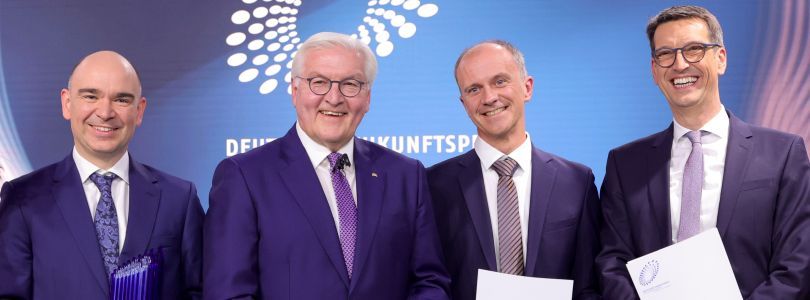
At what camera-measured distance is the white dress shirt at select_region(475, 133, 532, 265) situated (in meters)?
3.18

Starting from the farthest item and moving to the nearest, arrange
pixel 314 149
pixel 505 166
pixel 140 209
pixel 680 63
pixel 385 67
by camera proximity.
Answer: pixel 385 67, pixel 505 166, pixel 680 63, pixel 140 209, pixel 314 149

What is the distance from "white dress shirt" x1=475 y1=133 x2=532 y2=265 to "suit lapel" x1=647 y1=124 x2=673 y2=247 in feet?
1.47

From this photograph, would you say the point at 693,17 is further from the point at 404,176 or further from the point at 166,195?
the point at 166,195

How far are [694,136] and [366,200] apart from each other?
1.21 m

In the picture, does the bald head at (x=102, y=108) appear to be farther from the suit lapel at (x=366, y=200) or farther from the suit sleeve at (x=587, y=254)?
the suit sleeve at (x=587, y=254)

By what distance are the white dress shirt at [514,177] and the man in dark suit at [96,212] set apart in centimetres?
109

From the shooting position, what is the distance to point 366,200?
9.27ft

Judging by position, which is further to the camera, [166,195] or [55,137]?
[55,137]

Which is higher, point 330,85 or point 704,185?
point 330,85

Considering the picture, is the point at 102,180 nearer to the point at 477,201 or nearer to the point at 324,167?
the point at 324,167

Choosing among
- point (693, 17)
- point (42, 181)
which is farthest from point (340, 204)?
point (693, 17)

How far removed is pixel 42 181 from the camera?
296 cm

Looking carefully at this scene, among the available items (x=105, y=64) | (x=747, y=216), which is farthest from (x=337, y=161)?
(x=747, y=216)

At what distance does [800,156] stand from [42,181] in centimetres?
265
